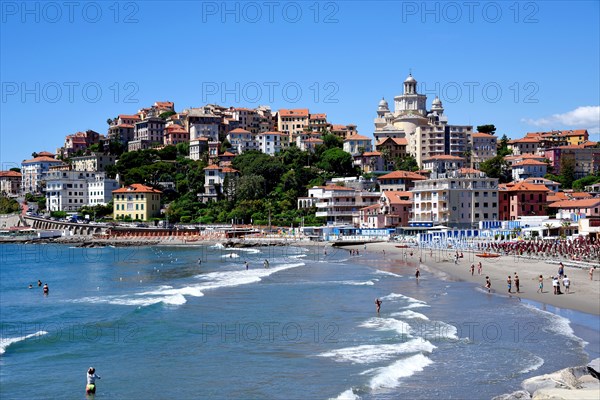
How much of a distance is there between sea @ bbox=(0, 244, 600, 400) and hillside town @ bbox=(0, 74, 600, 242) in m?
33.0

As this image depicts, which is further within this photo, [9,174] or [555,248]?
[9,174]

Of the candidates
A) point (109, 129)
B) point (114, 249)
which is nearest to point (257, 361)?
point (114, 249)

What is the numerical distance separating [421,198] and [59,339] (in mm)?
58581

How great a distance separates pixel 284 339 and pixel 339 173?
3349 inches

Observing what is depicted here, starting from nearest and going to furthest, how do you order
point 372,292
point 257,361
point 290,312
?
point 257,361, point 290,312, point 372,292

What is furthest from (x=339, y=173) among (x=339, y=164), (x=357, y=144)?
(x=357, y=144)

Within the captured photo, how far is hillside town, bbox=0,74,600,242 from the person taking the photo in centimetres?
7894

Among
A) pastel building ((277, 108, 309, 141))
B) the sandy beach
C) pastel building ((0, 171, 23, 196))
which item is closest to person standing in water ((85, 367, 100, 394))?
the sandy beach

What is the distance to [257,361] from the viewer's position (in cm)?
2253

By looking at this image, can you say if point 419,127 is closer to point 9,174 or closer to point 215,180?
point 215,180

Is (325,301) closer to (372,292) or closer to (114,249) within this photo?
(372,292)

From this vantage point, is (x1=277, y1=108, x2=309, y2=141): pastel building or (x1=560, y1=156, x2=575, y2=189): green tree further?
(x1=277, y1=108, x2=309, y2=141): pastel building

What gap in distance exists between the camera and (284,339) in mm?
25672

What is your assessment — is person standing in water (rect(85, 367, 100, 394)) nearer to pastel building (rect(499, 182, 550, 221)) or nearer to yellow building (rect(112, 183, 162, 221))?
pastel building (rect(499, 182, 550, 221))
